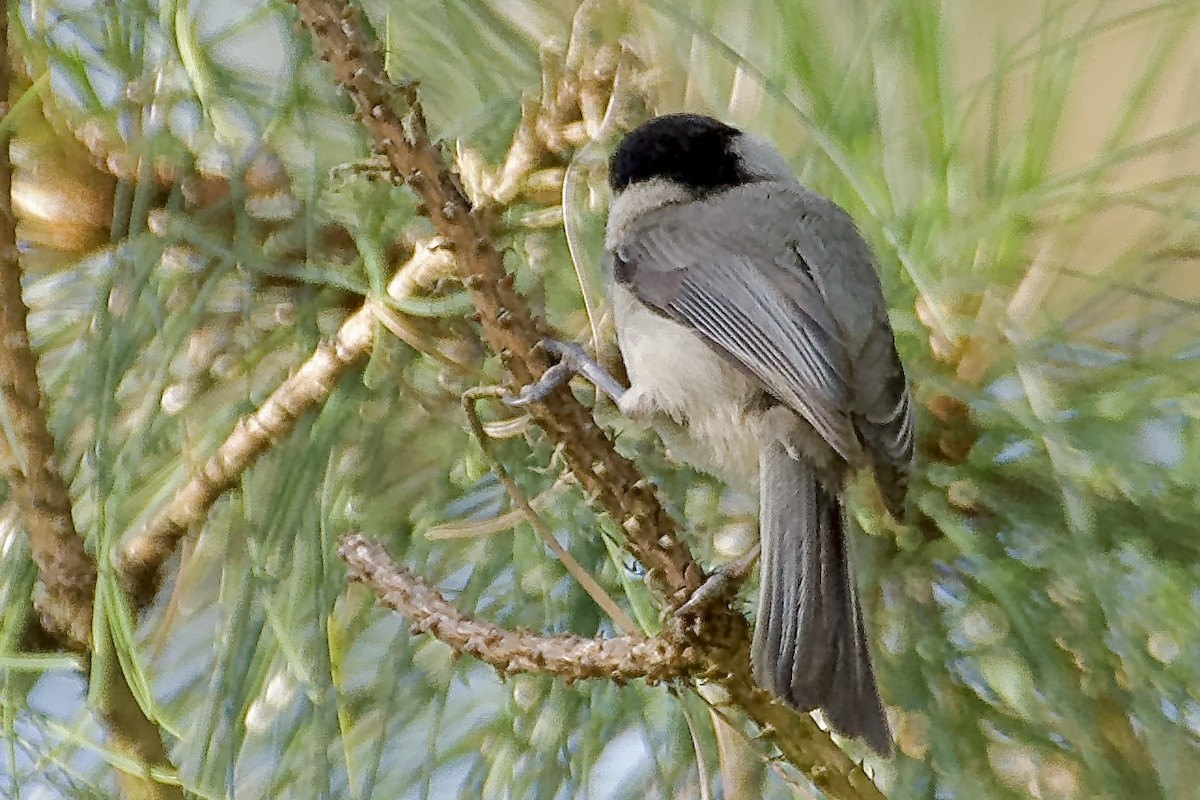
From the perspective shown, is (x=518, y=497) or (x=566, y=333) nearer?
(x=518, y=497)

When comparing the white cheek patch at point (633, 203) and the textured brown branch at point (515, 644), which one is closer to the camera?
the textured brown branch at point (515, 644)

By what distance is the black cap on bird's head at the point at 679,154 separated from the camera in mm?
598

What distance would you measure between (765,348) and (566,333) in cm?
10

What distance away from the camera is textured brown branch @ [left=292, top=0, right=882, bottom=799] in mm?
397

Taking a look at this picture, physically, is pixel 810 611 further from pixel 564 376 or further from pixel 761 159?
pixel 761 159

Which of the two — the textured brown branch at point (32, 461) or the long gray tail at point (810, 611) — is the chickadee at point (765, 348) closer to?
the long gray tail at point (810, 611)

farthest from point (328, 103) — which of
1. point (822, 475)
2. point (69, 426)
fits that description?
point (822, 475)

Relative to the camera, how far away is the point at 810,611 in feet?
1.61

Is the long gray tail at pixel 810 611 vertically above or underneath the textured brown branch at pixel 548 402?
underneath

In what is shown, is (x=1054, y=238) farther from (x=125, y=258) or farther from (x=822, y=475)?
(x=125, y=258)

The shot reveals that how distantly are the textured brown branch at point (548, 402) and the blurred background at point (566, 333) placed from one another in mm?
59

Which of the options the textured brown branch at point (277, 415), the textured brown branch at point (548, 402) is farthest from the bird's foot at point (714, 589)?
the textured brown branch at point (277, 415)

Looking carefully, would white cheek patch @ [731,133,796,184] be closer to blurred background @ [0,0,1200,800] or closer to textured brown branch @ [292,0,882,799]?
blurred background @ [0,0,1200,800]

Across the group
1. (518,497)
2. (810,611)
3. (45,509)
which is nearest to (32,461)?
(45,509)
